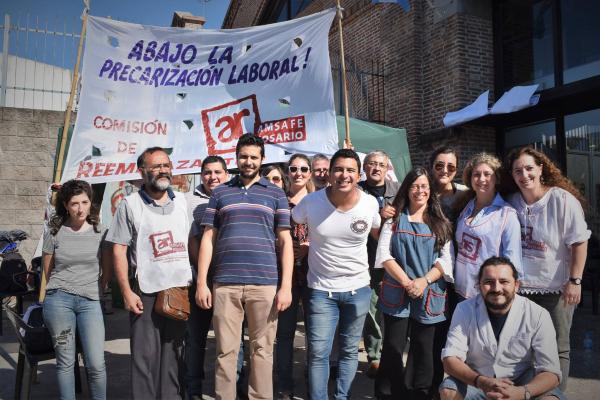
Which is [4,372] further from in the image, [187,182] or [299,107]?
[187,182]

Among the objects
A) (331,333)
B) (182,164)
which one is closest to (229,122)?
(182,164)

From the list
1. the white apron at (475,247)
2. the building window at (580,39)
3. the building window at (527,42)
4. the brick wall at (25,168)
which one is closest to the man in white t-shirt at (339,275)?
the white apron at (475,247)

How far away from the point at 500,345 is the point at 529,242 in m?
0.86

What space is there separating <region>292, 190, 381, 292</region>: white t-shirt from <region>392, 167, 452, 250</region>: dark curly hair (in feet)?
0.97

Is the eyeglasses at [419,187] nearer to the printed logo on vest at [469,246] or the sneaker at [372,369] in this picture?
the printed logo on vest at [469,246]

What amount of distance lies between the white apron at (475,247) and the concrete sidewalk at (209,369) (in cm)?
137

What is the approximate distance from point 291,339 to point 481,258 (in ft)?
5.27

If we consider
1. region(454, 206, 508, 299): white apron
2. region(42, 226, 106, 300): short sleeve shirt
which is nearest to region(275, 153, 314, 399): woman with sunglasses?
region(454, 206, 508, 299): white apron

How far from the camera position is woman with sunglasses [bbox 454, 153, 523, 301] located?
3254 millimetres

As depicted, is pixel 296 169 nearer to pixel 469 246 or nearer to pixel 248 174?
pixel 248 174

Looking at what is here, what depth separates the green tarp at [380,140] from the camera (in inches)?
263

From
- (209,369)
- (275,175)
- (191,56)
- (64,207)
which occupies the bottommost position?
(209,369)

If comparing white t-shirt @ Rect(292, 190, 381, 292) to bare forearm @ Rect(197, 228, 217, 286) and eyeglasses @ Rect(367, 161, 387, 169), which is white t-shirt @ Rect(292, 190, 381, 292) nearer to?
bare forearm @ Rect(197, 228, 217, 286)

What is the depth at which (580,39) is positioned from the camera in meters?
7.57
